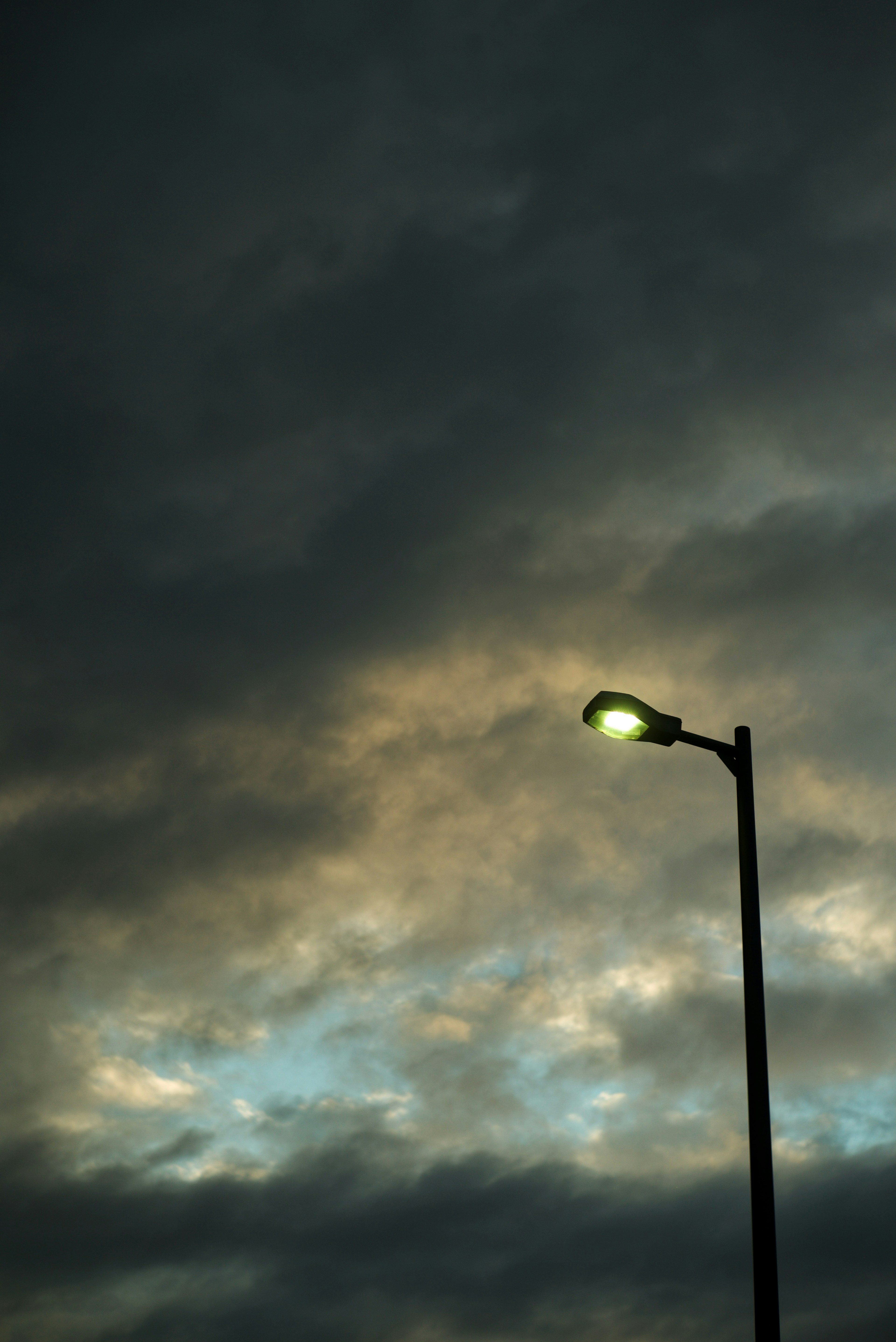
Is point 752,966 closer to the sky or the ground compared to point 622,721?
closer to the ground

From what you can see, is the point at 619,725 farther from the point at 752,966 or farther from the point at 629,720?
the point at 752,966

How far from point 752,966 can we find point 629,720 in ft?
8.40

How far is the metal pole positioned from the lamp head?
2.27 ft

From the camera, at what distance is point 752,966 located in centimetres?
955

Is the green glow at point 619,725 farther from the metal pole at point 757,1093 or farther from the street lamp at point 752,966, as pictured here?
the metal pole at point 757,1093

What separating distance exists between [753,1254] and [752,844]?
133 inches

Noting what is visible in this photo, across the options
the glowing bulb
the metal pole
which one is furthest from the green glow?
the metal pole

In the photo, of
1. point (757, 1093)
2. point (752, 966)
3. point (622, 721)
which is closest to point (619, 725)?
A: point (622, 721)

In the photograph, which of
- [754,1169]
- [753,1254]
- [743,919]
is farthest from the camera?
[743,919]

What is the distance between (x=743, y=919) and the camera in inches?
392

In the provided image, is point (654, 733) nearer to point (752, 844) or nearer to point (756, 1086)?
point (752, 844)

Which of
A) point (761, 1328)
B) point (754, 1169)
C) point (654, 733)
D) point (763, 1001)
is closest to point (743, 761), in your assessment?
point (654, 733)

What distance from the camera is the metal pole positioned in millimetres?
8492

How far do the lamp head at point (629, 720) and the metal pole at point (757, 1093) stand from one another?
69 centimetres
